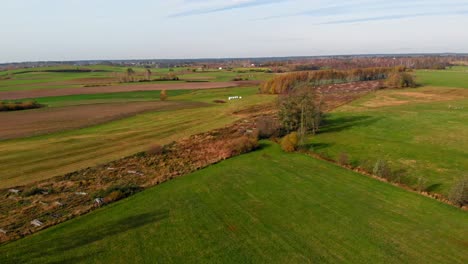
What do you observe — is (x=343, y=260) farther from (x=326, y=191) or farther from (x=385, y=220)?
(x=326, y=191)

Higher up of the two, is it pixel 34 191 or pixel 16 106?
pixel 16 106

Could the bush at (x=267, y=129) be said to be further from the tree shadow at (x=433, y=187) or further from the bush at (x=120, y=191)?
the tree shadow at (x=433, y=187)

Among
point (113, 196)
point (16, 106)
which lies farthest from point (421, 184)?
point (16, 106)

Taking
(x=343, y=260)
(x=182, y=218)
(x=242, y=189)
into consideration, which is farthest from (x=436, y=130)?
(x=182, y=218)

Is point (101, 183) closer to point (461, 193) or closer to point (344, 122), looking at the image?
point (461, 193)

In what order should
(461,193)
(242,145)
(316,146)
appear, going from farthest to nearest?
(316,146), (242,145), (461,193)
